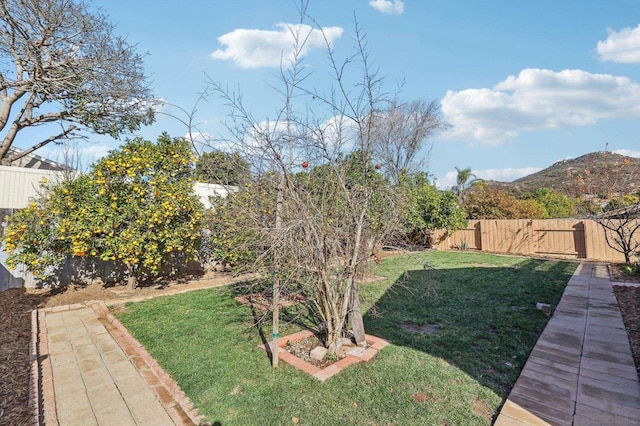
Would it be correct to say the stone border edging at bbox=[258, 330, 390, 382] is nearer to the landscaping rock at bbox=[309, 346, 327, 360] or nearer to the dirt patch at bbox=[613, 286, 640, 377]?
the landscaping rock at bbox=[309, 346, 327, 360]

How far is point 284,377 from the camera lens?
286 cm

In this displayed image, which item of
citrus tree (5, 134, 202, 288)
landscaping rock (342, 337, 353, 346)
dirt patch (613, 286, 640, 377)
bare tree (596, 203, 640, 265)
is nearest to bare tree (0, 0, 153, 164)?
citrus tree (5, 134, 202, 288)

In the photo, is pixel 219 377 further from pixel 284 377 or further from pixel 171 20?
pixel 171 20

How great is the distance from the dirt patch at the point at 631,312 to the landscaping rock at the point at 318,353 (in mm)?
3233

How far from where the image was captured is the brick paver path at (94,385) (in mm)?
2441

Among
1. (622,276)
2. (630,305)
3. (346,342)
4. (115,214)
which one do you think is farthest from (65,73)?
(622,276)

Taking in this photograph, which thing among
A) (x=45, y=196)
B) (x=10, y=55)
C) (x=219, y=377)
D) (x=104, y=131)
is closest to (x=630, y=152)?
(x=219, y=377)

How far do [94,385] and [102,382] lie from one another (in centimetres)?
7

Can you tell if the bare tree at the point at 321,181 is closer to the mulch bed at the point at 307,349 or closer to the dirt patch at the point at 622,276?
the mulch bed at the point at 307,349

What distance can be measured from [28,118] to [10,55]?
2.68 meters

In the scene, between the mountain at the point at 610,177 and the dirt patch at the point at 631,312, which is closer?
the dirt patch at the point at 631,312

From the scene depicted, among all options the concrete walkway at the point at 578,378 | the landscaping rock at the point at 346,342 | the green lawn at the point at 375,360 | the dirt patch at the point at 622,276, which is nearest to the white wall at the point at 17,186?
the green lawn at the point at 375,360

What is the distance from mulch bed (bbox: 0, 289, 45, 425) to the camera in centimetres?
Result: 252

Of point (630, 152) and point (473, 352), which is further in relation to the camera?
point (630, 152)
